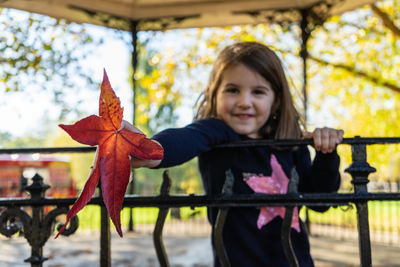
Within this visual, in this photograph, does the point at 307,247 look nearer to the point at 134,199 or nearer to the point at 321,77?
the point at 134,199

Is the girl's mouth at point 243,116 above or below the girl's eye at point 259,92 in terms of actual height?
below

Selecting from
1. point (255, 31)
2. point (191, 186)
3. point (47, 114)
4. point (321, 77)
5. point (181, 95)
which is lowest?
point (191, 186)

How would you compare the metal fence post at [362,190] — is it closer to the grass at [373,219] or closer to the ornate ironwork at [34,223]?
the ornate ironwork at [34,223]

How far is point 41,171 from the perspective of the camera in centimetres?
1245

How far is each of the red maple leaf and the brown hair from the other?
103 centimetres

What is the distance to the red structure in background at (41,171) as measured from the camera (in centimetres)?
1083

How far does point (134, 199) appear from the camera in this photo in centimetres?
134

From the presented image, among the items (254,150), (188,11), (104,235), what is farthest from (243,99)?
(188,11)

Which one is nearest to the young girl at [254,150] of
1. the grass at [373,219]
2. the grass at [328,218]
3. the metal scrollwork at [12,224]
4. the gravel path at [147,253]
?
the metal scrollwork at [12,224]

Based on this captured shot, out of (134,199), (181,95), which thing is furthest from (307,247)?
(181,95)

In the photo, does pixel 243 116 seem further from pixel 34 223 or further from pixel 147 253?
pixel 147 253

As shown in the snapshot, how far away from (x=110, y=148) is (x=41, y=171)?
501 inches

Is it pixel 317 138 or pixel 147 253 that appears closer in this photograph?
pixel 317 138

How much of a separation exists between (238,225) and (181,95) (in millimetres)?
5706
